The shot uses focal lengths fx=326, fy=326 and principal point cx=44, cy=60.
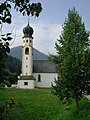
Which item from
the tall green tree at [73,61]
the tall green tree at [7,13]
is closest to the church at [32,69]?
the tall green tree at [73,61]

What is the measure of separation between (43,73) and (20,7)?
6295 cm

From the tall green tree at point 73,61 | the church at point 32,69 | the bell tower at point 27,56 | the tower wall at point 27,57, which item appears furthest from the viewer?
the church at point 32,69

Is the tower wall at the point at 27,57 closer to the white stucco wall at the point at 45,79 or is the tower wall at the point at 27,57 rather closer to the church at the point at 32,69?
the church at the point at 32,69

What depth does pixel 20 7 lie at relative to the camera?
15.9 ft

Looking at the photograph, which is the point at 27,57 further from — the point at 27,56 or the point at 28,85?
the point at 28,85

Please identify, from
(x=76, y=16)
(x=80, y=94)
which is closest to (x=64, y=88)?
(x=80, y=94)

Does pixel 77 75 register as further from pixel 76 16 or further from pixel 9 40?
pixel 9 40

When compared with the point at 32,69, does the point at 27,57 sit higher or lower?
higher

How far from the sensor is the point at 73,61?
88.6ft

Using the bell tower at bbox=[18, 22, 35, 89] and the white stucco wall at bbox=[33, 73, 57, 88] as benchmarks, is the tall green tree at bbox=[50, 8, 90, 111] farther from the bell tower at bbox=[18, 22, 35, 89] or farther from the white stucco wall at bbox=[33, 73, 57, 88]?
the white stucco wall at bbox=[33, 73, 57, 88]

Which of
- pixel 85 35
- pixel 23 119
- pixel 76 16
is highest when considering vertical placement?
pixel 76 16

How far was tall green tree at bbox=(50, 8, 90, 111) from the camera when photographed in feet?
87.6

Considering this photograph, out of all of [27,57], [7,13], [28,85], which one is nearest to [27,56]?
[27,57]

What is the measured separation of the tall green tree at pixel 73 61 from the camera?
2669 centimetres
